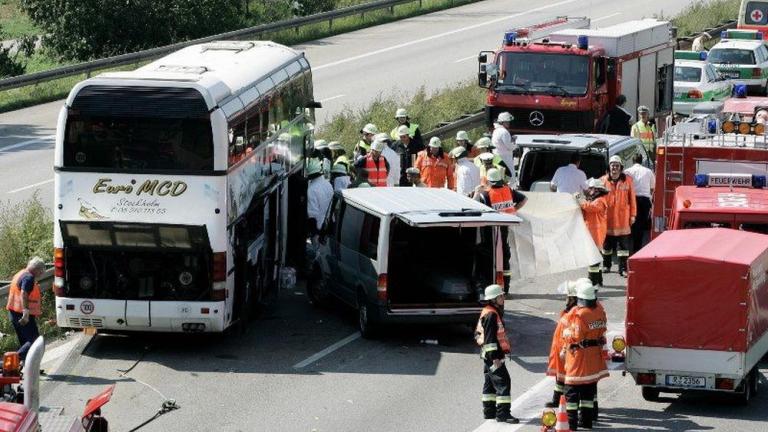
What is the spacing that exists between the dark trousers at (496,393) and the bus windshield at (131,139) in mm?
4484

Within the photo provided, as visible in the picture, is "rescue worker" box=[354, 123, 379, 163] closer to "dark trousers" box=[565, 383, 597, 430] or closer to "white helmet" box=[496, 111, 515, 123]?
"white helmet" box=[496, 111, 515, 123]

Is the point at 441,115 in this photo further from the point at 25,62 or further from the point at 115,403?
the point at 115,403

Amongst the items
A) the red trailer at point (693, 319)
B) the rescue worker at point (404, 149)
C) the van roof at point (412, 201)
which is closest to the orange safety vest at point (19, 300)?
the van roof at point (412, 201)

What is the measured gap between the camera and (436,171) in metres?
26.6

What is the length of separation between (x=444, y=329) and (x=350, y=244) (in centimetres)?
164

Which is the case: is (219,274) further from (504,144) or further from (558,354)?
(504,144)

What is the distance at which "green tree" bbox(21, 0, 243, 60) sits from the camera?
46250 millimetres

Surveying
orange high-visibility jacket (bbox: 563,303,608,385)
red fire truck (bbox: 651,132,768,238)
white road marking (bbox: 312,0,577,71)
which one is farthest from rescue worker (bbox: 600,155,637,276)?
white road marking (bbox: 312,0,577,71)

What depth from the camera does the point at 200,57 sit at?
22.6 meters

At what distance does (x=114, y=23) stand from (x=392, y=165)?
876 inches

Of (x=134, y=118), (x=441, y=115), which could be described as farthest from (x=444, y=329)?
(x=441, y=115)

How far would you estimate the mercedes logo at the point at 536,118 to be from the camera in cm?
3128

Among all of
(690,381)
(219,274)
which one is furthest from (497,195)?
(690,381)

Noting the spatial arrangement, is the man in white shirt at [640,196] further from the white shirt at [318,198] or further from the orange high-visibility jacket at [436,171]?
the white shirt at [318,198]
